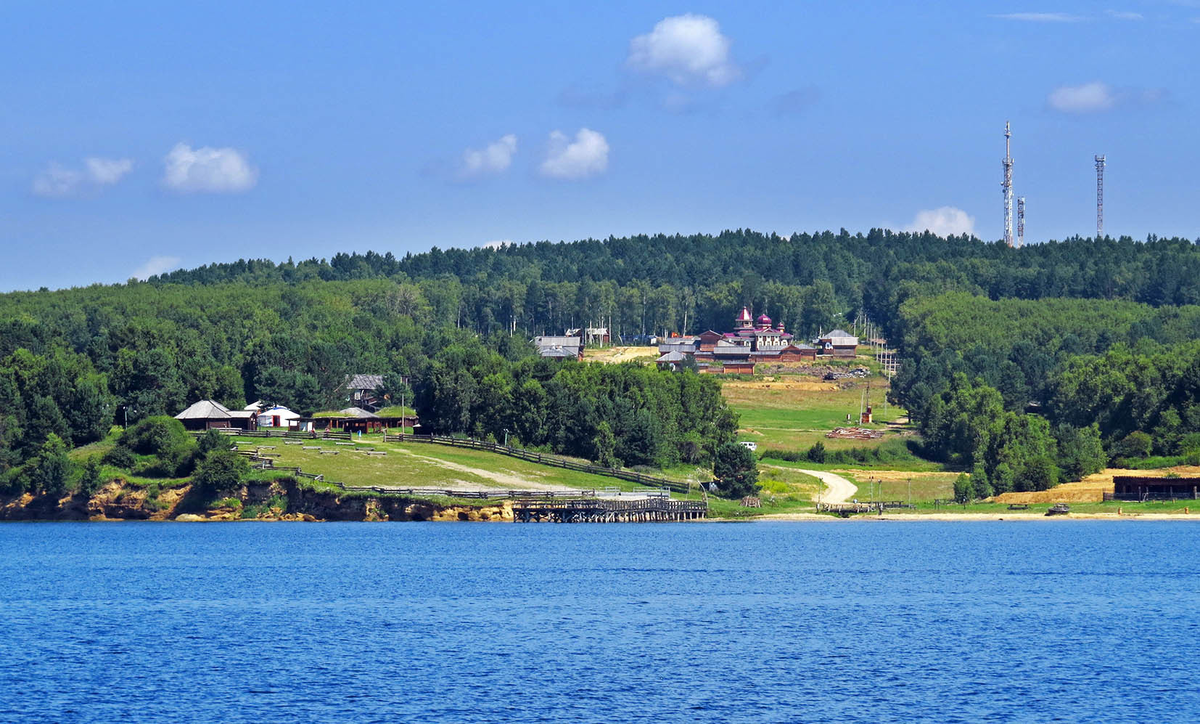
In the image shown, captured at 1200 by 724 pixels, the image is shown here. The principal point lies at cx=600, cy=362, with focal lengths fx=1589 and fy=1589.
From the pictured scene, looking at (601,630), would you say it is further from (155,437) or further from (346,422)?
(346,422)

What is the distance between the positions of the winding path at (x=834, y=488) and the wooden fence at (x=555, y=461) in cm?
1183

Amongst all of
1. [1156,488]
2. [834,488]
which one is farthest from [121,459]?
[1156,488]

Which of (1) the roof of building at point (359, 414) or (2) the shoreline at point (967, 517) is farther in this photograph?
(1) the roof of building at point (359, 414)

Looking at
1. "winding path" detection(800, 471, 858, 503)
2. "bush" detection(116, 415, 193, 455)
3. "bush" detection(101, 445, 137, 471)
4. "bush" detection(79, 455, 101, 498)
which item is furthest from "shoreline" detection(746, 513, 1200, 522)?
"bush" detection(79, 455, 101, 498)

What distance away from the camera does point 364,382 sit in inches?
6983

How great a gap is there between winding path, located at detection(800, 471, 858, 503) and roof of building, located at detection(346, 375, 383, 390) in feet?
182

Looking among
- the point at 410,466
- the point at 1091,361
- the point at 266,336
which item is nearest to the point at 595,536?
the point at 410,466

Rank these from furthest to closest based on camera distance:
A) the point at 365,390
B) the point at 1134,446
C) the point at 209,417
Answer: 1. the point at 365,390
2. the point at 1134,446
3. the point at 209,417

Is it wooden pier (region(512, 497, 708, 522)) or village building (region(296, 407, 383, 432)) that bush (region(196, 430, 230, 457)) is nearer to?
wooden pier (region(512, 497, 708, 522))

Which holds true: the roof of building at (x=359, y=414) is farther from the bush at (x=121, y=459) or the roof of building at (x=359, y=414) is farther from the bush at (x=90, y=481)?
the bush at (x=90, y=481)

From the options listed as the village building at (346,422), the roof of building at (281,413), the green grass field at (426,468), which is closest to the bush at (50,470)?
the green grass field at (426,468)

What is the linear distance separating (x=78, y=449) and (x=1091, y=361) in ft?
379

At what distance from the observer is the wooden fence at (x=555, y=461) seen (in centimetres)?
12975

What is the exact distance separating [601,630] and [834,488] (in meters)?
76.6
